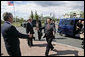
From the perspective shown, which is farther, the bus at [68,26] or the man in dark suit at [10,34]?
the bus at [68,26]

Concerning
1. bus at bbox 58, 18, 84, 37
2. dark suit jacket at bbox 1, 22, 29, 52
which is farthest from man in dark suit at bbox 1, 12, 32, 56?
bus at bbox 58, 18, 84, 37

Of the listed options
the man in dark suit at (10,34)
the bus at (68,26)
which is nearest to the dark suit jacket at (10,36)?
the man in dark suit at (10,34)

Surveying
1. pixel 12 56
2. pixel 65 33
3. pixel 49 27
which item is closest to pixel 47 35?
pixel 49 27

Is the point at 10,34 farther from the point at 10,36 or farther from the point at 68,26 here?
the point at 68,26

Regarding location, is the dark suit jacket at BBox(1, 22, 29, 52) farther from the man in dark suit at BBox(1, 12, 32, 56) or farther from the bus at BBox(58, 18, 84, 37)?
the bus at BBox(58, 18, 84, 37)

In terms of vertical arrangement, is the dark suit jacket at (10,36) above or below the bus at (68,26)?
above

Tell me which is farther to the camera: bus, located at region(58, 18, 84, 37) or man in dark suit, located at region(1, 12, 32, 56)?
bus, located at region(58, 18, 84, 37)

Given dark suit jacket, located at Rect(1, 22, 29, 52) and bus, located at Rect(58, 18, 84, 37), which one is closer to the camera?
dark suit jacket, located at Rect(1, 22, 29, 52)

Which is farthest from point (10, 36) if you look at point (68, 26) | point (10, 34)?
point (68, 26)

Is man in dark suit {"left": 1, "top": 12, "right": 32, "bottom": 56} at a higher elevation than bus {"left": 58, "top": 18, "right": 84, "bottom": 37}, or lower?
higher

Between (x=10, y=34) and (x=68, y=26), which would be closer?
(x=10, y=34)

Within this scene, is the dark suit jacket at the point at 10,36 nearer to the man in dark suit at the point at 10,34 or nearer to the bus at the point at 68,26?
the man in dark suit at the point at 10,34

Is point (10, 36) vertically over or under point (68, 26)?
over

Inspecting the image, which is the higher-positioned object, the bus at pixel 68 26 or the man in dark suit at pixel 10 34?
the man in dark suit at pixel 10 34
